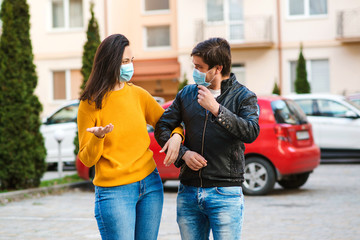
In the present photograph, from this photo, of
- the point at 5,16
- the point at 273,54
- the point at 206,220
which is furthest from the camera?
the point at 273,54

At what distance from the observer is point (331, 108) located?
661 inches

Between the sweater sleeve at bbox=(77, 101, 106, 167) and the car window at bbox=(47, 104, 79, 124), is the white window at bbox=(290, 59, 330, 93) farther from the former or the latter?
the sweater sleeve at bbox=(77, 101, 106, 167)

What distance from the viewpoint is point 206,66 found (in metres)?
3.82

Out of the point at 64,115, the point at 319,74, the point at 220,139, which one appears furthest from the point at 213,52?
the point at 319,74

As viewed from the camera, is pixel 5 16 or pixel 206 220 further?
pixel 5 16

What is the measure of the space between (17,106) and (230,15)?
20310 mm

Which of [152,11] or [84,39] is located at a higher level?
[152,11]

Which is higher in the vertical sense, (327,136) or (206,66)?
(206,66)

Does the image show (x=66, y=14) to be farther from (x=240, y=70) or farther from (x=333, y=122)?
(x=333, y=122)

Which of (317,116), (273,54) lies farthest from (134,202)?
(273,54)

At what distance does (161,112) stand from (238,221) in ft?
2.79

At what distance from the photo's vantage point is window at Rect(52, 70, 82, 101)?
3206 centimetres

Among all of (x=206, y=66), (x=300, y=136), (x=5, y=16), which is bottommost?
(x=300, y=136)

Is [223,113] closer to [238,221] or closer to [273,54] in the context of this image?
[238,221]
